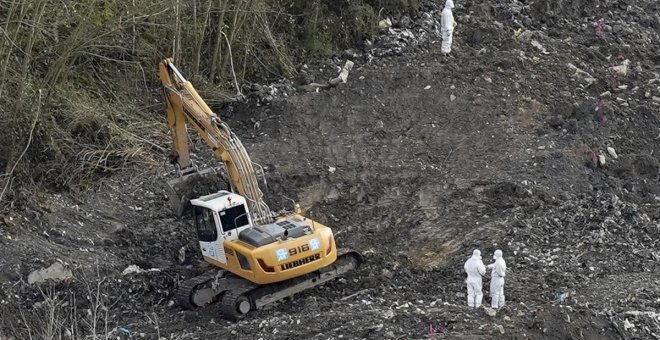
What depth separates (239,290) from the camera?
12031 millimetres

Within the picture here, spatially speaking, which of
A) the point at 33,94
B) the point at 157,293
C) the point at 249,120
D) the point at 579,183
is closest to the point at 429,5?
the point at 249,120

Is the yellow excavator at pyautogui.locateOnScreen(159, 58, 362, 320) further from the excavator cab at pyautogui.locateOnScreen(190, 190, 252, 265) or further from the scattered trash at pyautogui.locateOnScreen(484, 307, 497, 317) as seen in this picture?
the scattered trash at pyautogui.locateOnScreen(484, 307, 497, 317)

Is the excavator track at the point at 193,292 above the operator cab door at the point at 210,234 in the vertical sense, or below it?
below

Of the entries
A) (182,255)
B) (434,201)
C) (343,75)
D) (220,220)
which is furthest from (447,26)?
(220,220)

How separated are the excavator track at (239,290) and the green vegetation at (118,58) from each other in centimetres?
319

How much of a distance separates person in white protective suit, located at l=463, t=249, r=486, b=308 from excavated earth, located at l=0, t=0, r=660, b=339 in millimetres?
240

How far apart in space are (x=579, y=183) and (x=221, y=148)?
4.71 metres

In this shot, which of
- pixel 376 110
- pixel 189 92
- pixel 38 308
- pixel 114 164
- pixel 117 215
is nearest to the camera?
pixel 38 308

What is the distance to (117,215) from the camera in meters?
14.5

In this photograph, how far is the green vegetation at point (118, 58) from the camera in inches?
576

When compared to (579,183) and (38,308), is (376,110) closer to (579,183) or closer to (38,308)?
(579,183)

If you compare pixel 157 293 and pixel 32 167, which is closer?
pixel 157 293

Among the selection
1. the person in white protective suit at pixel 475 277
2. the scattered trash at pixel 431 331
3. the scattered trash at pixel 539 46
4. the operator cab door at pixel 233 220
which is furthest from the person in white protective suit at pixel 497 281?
the scattered trash at pixel 539 46

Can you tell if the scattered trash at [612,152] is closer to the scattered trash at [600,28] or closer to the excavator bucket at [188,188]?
the scattered trash at [600,28]
